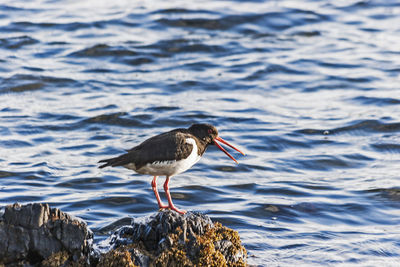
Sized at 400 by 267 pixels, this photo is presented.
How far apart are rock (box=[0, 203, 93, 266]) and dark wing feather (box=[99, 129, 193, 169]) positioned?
58.7 inches

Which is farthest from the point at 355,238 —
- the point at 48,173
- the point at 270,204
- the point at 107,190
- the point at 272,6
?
the point at 272,6

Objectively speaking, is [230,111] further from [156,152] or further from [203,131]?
[156,152]

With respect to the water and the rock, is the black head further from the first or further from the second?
the rock

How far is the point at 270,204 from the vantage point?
10320mm

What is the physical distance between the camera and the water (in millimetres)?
9930

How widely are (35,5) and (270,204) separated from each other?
49.7ft

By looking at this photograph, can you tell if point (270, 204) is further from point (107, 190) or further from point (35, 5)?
point (35, 5)

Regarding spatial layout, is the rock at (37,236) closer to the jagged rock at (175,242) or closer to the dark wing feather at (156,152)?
the jagged rock at (175,242)

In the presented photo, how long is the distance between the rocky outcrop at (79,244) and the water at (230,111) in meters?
1.84

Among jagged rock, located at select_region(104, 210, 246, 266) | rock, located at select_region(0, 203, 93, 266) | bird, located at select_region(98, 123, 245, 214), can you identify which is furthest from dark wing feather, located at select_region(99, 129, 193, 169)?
rock, located at select_region(0, 203, 93, 266)

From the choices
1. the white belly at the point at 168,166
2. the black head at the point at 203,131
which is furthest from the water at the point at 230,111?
the black head at the point at 203,131

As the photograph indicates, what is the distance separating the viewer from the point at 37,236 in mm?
6156

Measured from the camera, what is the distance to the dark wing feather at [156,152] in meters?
7.57

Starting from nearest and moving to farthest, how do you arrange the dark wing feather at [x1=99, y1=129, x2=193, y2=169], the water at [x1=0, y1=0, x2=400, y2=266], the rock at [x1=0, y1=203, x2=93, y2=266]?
the rock at [x1=0, y1=203, x2=93, y2=266] < the dark wing feather at [x1=99, y1=129, x2=193, y2=169] < the water at [x1=0, y1=0, x2=400, y2=266]
